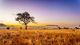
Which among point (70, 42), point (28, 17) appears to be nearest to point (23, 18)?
point (28, 17)

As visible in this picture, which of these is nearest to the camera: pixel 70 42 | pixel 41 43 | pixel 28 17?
pixel 41 43

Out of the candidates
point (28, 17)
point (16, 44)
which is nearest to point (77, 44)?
point (16, 44)

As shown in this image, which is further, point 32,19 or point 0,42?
point 32,19

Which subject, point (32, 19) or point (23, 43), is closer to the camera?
point (23, 43)

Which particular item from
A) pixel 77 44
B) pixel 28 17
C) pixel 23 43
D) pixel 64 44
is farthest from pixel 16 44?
pixel 28 17

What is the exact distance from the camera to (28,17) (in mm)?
36375

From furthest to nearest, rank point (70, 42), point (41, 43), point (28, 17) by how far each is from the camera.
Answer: point (28, 17) < point (70, 42) < point (41, 43)

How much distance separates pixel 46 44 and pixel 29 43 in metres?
Answer: 0.34

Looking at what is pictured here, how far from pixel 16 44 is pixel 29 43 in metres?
0.26

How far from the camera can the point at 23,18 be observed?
36.5 m

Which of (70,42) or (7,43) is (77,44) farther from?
(7,43)

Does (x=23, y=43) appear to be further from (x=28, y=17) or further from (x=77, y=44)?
(x=28, y=17)

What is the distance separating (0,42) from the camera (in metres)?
3.87

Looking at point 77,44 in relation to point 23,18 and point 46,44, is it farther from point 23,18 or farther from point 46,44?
point 23,18
